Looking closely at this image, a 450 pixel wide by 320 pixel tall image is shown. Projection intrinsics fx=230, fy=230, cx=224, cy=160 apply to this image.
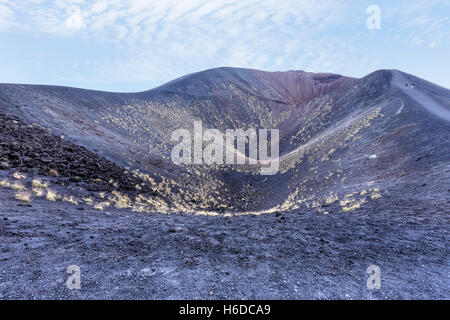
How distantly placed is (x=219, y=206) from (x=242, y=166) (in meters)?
13.6

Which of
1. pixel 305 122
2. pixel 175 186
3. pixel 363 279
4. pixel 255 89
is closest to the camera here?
pixel 363 279

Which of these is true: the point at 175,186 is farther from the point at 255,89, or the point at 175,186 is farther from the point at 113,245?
the point at 255,89

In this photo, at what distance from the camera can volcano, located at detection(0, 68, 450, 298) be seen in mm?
5147

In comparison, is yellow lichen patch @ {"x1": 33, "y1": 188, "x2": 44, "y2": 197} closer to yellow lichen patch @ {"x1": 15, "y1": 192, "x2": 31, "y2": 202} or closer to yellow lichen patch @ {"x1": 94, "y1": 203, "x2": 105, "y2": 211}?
yellow lichen patch @ {"x1": 15, "y1": 192, "x2": 31, "y2": 202}

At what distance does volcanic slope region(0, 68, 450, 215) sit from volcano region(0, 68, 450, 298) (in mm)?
163

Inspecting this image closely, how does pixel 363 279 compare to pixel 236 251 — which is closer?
pixel 363 279

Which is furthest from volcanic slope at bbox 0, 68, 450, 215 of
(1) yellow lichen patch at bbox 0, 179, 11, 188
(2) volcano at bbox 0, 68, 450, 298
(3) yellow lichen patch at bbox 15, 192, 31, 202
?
(3) yellow lichen patch at bbox 15, 192, 31, 202

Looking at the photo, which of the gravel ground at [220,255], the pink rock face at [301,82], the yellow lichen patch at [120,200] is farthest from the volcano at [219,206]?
the pink rock face at [301,82]

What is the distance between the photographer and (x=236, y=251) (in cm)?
664

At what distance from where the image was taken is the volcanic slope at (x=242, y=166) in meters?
13.9
